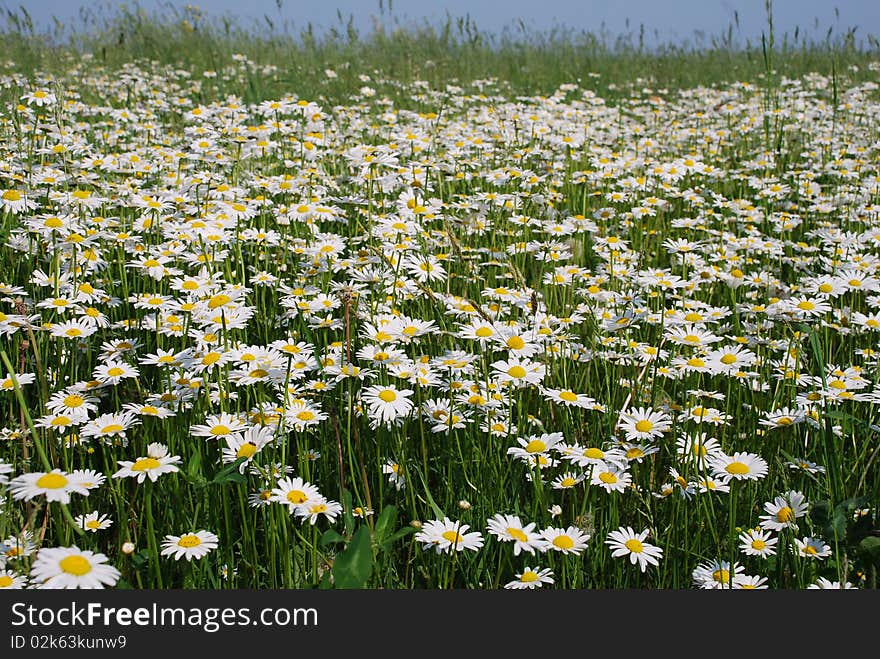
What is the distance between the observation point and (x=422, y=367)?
2043 mm

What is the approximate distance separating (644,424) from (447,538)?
25.8 inches

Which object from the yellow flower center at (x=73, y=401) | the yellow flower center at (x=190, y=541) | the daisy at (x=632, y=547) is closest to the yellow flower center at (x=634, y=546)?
the daisy at (x=632, y=547)

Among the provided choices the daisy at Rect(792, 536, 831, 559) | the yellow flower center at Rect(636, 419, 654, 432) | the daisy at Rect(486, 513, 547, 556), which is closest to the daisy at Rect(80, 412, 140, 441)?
the daisy at Rect(486, 513, 547, 556)

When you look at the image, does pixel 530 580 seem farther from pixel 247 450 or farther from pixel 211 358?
pixel 211 358

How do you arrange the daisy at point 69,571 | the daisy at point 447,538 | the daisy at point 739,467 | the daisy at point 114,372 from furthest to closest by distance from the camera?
the daisy at point 114,372
the daisy at point 739,467
the daisy at point 447,538
the daisy at point 69,571

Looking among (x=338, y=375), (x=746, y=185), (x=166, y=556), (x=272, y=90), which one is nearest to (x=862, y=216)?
(x=746, y=185)

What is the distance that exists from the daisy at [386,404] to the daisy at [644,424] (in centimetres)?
54

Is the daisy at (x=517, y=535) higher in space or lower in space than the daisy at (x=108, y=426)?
lower

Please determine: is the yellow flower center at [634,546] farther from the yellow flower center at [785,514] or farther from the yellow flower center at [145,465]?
the yellow flower center at [145,465]

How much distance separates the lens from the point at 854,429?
6.82 ft

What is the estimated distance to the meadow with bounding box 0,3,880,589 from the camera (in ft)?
5.10

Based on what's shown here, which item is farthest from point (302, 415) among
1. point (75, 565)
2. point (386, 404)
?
point (75, 565)

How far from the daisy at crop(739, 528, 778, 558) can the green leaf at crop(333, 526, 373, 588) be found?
2.75 feet

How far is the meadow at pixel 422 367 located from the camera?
156cm
